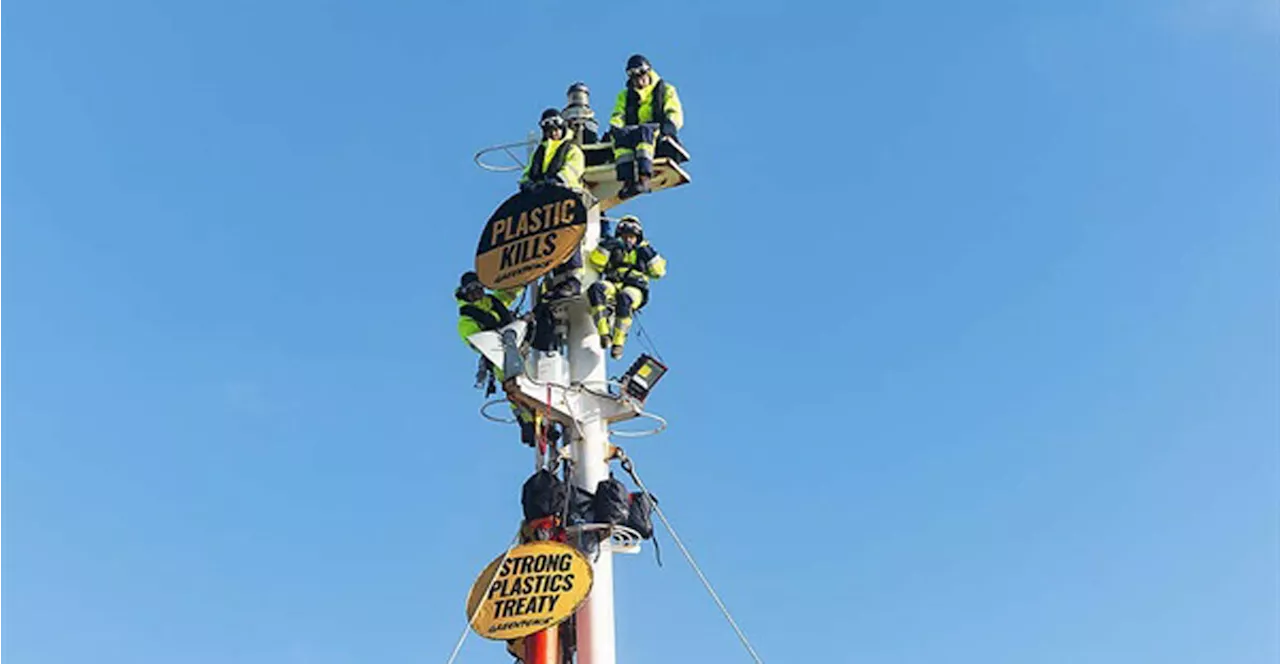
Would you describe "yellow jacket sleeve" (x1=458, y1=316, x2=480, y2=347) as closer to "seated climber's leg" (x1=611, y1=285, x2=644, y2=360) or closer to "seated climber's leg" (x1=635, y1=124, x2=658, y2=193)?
"seated climber's leg" (x1=611, y1=285, x2=644, y2=360)

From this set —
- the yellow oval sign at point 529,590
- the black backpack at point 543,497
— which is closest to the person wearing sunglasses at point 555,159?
the black backpack at point 543,497

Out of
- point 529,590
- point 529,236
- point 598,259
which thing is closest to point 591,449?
point 529,590

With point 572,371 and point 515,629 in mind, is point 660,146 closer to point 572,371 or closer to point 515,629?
point 572,371

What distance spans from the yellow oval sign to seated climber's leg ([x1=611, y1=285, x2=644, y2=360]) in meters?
3.32

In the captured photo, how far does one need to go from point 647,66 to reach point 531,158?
2.12 meters

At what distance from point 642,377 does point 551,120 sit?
12.8ft

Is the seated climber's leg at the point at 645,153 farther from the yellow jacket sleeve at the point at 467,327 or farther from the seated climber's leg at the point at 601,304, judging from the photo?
the yellow jacket sleeve at the point at 467,327

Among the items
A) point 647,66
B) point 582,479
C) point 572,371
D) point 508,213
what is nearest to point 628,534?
point 582,479

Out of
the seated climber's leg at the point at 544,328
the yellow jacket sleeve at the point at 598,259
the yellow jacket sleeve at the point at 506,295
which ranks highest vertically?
the yellow jacket sleeve at the point at 598,259

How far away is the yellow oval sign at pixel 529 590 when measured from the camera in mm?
18781

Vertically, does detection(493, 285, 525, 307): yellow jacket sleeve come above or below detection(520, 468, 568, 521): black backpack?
above

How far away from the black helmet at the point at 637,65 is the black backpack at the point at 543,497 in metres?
6.08

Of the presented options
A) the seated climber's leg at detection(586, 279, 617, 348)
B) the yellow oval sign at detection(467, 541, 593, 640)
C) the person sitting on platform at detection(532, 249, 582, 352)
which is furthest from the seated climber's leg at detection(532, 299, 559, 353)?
the yellow oval sign at detection(467, 541, 593, 640)

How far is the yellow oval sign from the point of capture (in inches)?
739
